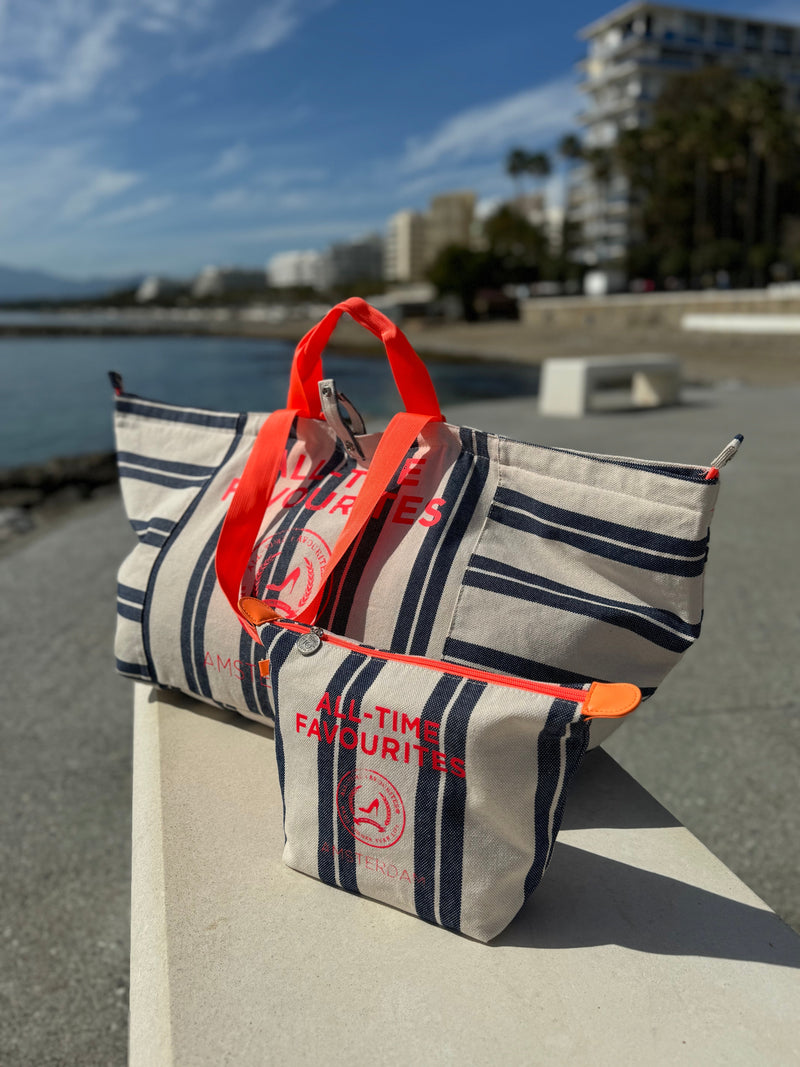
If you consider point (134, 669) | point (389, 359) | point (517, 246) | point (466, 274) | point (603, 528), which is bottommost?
point (134, 669)

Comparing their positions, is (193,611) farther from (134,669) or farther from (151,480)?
(151,480)

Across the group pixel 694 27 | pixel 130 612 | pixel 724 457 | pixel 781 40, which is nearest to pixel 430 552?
pixel 724 457

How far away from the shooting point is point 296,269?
520ft

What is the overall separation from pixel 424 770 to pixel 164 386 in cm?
→ 3108

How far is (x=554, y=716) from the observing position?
0.93 m

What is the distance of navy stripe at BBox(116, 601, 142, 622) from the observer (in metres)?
1.55

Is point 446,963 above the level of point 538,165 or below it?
below

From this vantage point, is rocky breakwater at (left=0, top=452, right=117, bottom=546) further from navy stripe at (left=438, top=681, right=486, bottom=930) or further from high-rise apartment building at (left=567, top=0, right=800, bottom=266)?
high-rise apartment building at (left=567, top=0, right=800, bottom=266)

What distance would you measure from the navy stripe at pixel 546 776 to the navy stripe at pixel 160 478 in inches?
36.9

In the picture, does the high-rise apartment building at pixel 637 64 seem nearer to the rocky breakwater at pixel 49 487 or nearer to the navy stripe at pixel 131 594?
the rocky breakwater at pixel 49 487

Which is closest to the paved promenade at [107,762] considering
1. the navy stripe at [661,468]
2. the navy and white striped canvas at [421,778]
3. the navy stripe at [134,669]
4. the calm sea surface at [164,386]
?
the navy stripe at [134,669]

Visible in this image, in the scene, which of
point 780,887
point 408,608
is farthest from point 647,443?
point 408,608

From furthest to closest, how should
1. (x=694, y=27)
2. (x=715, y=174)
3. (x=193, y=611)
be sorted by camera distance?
(x=694, y=27) → (x=715, y=174) → (x=193, y=611)

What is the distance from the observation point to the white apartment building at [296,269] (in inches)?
6117
